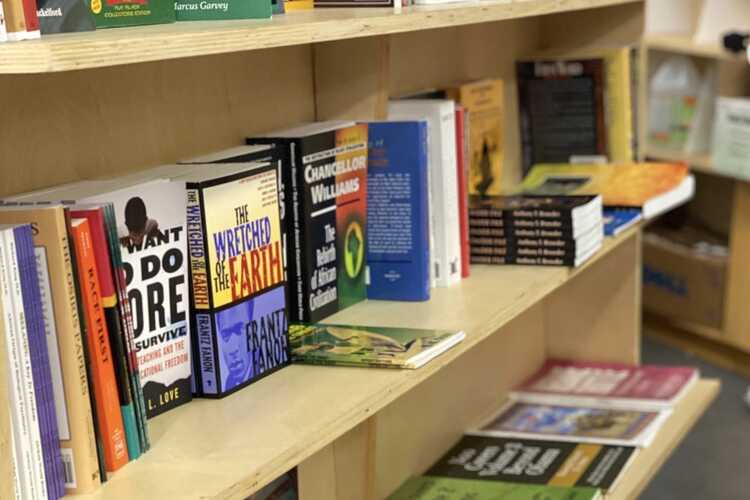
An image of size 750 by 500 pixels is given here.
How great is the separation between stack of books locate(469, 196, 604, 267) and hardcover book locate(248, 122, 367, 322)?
31cm

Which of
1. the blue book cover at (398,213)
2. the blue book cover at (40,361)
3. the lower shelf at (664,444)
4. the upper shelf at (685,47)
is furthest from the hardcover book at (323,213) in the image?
the upper shelf at (685,47)

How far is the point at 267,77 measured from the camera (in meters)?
1.56

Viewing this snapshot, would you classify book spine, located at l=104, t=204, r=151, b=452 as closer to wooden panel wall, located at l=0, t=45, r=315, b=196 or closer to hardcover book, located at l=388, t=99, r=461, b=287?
wooden panel wall, located at l=0, t=45, r=315, b=196

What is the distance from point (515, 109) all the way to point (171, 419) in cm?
130

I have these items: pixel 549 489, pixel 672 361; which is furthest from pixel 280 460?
pixel 672 361

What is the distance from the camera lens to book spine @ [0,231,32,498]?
93 cm

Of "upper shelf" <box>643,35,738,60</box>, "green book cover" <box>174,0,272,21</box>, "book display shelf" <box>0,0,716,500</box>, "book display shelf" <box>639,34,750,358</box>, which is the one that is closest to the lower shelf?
"book display shelf" <box>0,0,716,500</box>

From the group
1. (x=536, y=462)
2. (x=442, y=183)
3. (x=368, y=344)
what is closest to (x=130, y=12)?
(x=368, y=344)

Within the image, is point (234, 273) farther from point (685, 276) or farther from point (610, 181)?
point (685, 276)

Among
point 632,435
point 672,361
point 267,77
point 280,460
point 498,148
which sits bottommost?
point 672,361

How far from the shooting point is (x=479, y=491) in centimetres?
185

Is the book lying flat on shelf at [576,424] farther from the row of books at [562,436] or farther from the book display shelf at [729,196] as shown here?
the book display shelf at [729,196]

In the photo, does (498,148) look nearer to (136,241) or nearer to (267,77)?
(267,77)

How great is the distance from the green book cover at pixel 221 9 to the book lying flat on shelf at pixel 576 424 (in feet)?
3.84
